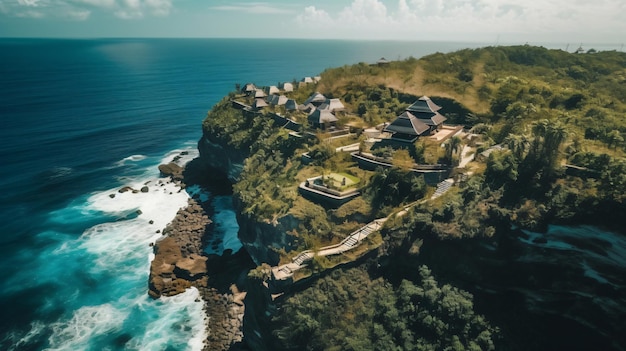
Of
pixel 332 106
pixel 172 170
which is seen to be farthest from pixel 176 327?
pixel 172 170

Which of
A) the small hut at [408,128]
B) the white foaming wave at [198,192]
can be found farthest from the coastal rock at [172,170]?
the small hut at [408,128]

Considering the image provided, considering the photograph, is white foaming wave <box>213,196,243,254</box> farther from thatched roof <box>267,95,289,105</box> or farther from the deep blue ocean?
thatched roof <box>267,95,289,105</box>

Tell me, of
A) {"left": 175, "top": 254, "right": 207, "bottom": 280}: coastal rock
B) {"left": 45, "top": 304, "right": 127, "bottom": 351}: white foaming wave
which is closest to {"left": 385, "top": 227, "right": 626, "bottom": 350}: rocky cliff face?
{"left": 175, "top": 254, "right": 207, "bottom": 280}: coastal rock

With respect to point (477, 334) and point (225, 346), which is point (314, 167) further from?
point (477, 334)

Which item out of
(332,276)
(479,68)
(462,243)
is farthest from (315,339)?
(479,68)

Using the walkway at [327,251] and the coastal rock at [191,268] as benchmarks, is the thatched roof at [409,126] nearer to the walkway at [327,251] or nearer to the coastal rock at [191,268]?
the walkway at [327,251]

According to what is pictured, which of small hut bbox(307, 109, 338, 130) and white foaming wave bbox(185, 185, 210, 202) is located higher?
small hut bbox(307, 109, 338, 130)
